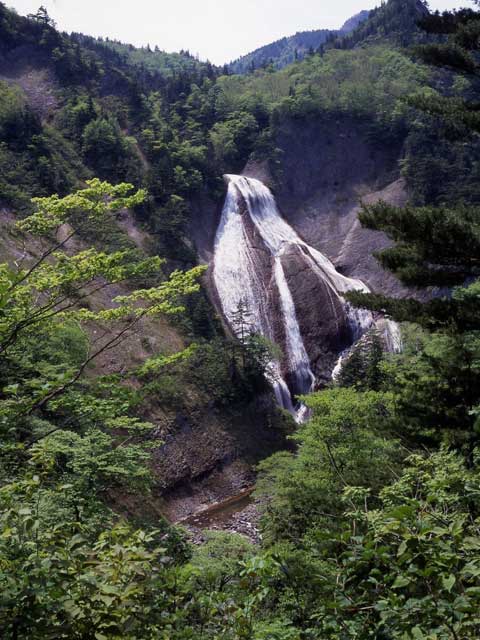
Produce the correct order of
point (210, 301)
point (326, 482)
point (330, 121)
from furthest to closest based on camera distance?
1. point (330, 121)
2. point (210, 301)
3. point (326, 482)

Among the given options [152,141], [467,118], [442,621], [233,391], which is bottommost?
[233,391]

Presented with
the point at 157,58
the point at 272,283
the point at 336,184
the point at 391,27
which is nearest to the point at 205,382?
the point at 272,283

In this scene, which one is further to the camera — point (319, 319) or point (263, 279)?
point (263, 279)

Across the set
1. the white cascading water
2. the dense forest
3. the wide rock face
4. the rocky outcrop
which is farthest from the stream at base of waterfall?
the rocky outcrop

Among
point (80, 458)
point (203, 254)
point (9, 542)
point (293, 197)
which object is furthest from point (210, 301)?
point (9, 542)

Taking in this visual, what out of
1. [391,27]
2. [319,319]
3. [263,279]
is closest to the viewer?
[319,319]

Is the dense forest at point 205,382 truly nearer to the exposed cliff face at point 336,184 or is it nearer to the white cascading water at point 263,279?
the exposed cliff face at point 336,184

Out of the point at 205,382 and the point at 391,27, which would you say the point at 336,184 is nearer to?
the point at 205,382

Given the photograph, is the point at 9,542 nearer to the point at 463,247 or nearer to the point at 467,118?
the point at 463,247
